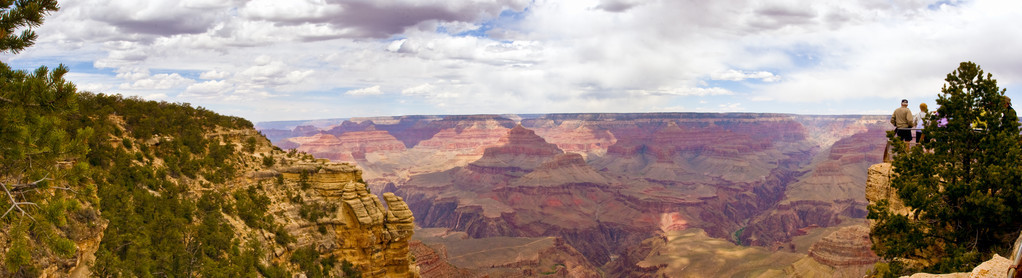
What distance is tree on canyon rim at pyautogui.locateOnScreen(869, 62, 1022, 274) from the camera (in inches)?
529

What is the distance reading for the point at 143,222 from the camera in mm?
17250

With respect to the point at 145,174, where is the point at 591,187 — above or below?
below

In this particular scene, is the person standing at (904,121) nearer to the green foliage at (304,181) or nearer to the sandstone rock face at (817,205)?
the green foliage at (304,181)

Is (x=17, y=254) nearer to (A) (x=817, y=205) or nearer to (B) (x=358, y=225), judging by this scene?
(B) (x=358, y=225)

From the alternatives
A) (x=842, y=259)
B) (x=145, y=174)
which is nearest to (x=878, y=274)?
(x=145, y=174)

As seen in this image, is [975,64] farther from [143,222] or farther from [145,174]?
[145,174]

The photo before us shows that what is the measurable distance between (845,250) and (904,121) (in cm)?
6095

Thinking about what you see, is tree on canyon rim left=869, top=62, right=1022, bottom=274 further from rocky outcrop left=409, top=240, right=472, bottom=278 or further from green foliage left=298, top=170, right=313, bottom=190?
→ rocky outcrop left=409, top=240, right=472, bottom=278

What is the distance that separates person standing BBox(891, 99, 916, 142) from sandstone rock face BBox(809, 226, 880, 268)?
57.7 m

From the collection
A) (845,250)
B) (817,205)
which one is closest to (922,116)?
(845,250)

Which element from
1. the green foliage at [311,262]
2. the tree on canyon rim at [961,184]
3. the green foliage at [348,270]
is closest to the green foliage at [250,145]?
the green foliage at [311,262]

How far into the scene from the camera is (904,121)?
1772 cm

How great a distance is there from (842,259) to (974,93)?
204 feet

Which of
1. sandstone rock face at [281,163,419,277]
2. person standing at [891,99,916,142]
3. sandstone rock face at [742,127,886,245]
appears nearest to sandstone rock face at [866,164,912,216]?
person standing at [891,99,916,142]
